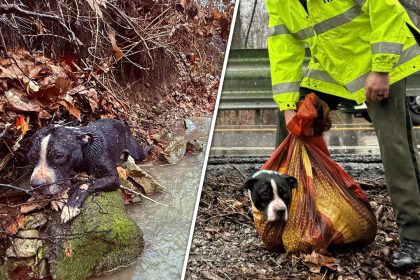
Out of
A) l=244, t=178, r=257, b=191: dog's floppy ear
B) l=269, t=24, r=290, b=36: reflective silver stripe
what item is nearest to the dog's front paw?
l=244, t=178, r=257, b=191: dog's floppy ear

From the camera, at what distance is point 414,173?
156cm

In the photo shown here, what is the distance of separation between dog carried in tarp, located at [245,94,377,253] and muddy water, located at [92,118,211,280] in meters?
0.27

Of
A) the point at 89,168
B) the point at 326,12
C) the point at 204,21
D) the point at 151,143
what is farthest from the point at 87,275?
the point at 326,12

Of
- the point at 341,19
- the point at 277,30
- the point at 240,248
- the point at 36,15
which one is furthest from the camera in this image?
the point at 277,30

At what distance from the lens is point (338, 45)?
152 centimetres

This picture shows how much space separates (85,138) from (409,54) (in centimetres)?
91

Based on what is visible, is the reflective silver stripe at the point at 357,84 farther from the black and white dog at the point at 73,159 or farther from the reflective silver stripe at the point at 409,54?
the black and white dog at the point at 73,159

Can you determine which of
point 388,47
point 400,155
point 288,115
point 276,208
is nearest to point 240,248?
point 276,208

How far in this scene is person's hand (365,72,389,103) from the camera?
57.3 inches

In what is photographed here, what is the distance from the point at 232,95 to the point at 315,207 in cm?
37

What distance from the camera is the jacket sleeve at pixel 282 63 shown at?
1585 mm

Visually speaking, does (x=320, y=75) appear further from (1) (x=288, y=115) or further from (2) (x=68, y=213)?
(2) (x=68, y=213)

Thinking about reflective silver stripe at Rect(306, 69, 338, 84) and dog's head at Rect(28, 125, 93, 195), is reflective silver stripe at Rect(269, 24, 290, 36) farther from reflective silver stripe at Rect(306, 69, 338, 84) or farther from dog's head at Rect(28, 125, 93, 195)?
dog's head at Rect(28, 125, 93, 195)

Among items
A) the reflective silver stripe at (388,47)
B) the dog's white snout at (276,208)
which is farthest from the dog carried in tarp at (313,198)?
the reflective silver stripe at (388,47)
